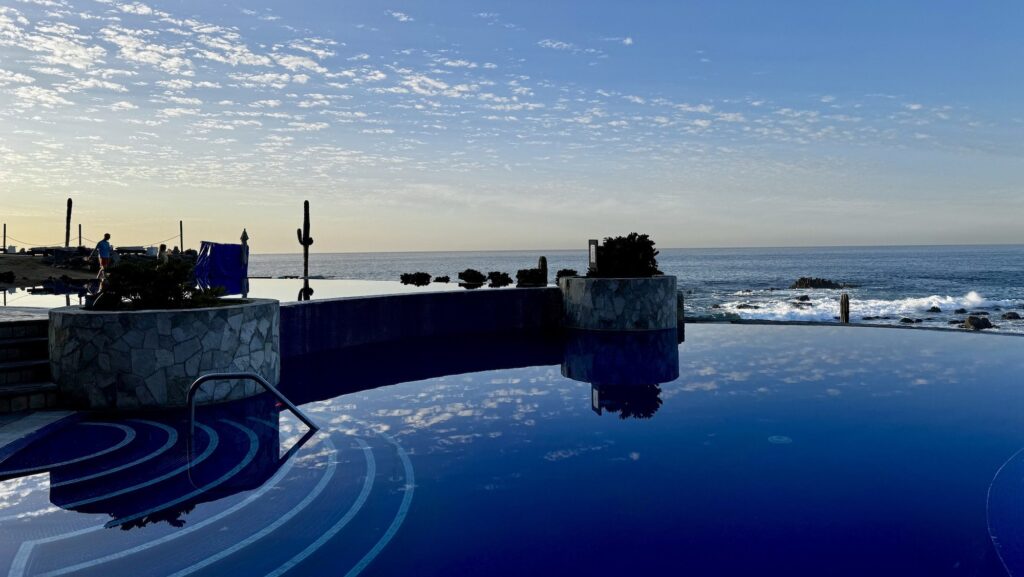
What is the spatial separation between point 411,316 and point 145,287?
877 centimetres

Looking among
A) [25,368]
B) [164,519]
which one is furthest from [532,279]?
[164,519]

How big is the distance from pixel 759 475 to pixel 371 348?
1180 cm

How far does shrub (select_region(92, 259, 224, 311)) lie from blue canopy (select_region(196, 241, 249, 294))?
3.18 metres

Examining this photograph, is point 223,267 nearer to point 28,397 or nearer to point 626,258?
point 28,397

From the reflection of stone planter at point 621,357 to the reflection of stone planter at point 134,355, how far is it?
20.7 feet

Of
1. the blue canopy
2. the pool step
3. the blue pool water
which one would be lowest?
the blue pool water

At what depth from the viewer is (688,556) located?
5035 millimetres

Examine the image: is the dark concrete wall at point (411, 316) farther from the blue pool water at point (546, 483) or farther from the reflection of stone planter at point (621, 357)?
the blue pool water at point (546, 483)

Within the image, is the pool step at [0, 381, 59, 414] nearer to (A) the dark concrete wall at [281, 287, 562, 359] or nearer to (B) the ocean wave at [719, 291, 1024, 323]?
(A) the dark concrete wall at [281, 287, 562, 359]

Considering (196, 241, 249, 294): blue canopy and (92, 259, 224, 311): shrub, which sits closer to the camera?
(92, 259, 224, 311): shrub

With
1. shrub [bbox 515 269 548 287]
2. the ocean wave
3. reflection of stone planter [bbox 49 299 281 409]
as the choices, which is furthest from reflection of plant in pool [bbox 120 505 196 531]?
the ocean wave

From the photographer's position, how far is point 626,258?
20.4m

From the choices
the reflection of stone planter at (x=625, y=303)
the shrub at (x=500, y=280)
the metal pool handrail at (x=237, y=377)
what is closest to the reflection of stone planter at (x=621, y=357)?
the reflection of stone planter at (x=625, y=303)

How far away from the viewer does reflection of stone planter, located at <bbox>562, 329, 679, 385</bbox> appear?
12.8 meters
